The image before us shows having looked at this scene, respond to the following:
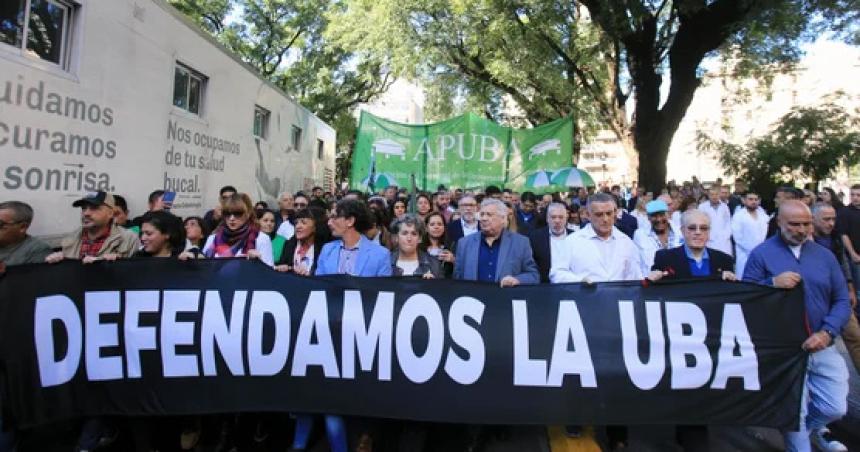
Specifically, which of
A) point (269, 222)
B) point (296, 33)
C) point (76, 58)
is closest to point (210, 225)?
point (269, 222)

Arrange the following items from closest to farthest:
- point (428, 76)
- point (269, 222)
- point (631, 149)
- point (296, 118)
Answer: point (269, 222)
point (296, 118)
point (631, 149)
point (428, 76)

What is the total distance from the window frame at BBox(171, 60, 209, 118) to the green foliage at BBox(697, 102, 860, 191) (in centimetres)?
1634

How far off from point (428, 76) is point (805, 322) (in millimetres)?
17924

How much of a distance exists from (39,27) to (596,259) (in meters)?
4.78

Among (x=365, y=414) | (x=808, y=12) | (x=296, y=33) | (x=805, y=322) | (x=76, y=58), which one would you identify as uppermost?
(x=296, y=33)

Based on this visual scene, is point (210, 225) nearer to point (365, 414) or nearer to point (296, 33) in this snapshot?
point (365, 414)

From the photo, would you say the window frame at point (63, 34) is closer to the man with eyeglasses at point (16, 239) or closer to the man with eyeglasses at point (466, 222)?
the man with eyeglasses at point (16, 239)

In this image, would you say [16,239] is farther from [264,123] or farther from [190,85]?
[264,123]

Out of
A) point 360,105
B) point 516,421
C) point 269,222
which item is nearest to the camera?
point 516,421

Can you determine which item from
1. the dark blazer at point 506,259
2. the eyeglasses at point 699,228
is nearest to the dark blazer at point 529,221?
the dark blazer at point 506,259

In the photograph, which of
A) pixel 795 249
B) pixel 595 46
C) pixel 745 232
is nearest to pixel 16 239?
pixel 795 249

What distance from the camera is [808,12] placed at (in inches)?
456

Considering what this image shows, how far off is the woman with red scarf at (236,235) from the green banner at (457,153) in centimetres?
486

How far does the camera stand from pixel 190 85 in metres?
6.71
